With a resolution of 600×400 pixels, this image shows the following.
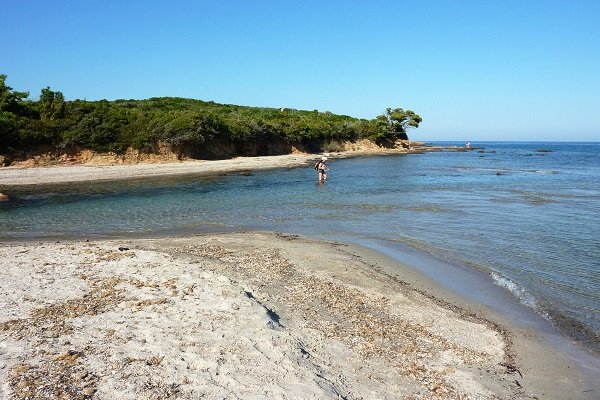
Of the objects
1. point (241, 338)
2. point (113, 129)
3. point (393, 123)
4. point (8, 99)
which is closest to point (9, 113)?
point (8, 99)

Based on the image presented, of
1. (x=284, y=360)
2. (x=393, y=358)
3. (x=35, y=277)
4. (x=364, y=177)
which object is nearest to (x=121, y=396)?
(x=284, y=360)

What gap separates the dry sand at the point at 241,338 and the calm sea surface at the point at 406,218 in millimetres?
2299

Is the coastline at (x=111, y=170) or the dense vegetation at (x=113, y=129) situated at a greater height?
the dense vegetation at (x=113, y=129)

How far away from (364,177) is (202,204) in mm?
18369

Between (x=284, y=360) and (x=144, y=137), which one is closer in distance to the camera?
(x=284, y=360)

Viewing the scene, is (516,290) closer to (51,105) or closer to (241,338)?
(241,338)

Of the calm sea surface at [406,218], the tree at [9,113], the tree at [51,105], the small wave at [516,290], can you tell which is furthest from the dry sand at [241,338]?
the tree at [51,105]

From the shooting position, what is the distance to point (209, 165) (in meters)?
42.7

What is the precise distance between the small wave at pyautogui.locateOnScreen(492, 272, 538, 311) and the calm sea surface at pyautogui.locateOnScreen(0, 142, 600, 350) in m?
0.02

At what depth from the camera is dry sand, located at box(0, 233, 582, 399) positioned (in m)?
4.87

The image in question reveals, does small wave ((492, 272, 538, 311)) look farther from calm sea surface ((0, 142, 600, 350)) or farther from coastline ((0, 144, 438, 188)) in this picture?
coastline ((0, 144, 438, 188))

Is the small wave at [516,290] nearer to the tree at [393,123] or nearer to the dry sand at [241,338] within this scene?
the dry sand at [241,338]

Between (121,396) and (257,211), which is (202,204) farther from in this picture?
(121,396)

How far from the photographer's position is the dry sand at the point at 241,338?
4.87 metres
